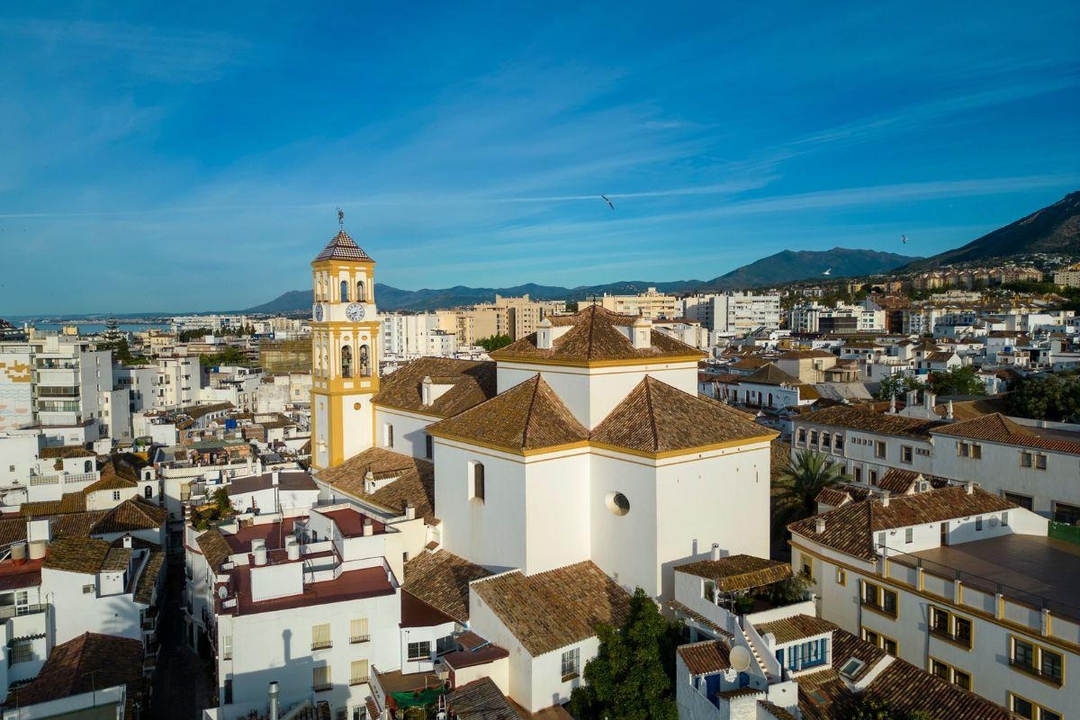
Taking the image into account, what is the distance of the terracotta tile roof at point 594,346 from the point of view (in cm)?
1855

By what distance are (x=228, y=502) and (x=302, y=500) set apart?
103 inches

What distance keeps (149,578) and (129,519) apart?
19.8ft

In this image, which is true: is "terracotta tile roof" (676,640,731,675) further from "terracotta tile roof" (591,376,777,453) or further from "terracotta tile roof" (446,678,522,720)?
"terracotta tile roof" (591,376,777,453)

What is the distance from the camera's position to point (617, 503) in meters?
17.8

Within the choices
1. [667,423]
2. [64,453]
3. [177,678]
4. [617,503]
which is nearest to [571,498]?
[617,503]

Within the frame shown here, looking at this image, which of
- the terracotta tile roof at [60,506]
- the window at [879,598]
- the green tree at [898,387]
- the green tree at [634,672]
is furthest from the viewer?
the green tree at [898,387]

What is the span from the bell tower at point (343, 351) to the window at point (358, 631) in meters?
11.5

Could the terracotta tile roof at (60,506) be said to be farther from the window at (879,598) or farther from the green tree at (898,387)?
the green tree at (898,387)

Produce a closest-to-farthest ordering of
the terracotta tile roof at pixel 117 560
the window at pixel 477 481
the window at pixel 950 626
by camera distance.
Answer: the window at pixel 950 626
the window at pixel 477 481
the terracotta tile roof at pixel 117 560

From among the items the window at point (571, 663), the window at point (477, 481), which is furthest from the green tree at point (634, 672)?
the window at point (477, 481)

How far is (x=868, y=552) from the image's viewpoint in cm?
1608

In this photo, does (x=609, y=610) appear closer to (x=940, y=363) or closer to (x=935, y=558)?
(x=935, y=558)

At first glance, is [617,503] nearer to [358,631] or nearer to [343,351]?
[358,631]

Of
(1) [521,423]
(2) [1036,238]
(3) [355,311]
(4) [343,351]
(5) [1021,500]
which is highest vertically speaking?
(2) [1036,238]
